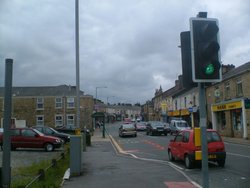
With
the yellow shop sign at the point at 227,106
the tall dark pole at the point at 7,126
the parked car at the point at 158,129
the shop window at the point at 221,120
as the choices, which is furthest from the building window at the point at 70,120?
the tall dark pole at the point at 7,126

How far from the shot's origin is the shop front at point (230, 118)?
1507 inches

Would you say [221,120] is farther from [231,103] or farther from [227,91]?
[231,103]

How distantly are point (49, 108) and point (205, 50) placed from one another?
6038 cm

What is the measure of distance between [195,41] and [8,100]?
3600 mm

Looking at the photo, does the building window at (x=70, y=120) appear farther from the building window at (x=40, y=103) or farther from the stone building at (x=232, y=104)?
the stone building at (x=232, y=104)

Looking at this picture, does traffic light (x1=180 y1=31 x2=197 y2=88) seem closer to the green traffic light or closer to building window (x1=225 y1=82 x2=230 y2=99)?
the green traffic light

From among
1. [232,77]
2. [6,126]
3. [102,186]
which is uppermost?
[232,77]

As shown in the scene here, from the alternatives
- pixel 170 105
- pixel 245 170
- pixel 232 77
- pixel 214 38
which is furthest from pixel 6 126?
pixel 170 105

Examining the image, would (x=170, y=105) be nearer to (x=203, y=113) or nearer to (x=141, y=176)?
(x=141, y=176)

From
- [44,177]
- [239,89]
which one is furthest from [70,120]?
[44,177]

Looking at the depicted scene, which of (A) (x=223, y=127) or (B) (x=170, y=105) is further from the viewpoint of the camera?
(B) (x=170, y=105)

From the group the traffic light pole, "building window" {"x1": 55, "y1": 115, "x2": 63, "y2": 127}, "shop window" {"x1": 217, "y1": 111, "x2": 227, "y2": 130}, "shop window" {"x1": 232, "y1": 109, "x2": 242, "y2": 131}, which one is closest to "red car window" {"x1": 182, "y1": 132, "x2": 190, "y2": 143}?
the traffic light pole

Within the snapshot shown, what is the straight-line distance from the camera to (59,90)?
6750 cm

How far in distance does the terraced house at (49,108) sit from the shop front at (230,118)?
989 inches
